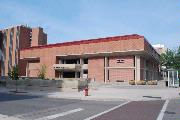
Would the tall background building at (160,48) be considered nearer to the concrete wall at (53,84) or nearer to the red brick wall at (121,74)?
the red brick wall at (121,74)

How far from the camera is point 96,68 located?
59.8 m

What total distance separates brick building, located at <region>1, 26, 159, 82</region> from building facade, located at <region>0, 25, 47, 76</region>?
43.3 ft

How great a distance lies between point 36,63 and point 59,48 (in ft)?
43.8

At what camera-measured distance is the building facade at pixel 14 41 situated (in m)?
87.6

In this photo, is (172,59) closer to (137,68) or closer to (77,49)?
(137,68)

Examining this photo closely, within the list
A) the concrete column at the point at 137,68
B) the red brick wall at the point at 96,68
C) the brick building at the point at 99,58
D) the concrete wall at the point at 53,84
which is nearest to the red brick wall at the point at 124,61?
the brick building at the point at 99,58

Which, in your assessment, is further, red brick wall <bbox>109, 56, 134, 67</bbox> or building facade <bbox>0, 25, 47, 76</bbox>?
building facade <bbox>0, 25, 47, 76</bbox>

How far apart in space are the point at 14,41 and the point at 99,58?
139ft

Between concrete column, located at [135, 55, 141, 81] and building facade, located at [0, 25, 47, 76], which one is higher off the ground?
building facade, located at [0, 25, 47, 76]

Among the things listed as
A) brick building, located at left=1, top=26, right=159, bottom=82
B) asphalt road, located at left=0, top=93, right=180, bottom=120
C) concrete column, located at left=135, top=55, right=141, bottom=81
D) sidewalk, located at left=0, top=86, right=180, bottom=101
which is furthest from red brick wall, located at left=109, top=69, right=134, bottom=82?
asphalt road, located at left=0, top=93, right=180, bottom=120

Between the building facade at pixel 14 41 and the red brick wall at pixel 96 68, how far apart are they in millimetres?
35915

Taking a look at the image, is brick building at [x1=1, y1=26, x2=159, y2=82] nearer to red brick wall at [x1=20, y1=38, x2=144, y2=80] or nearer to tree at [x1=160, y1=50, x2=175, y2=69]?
red brick wall at [x1=20, y1=38, x2=144, y2=80]

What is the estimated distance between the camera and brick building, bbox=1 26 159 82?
5328 cm

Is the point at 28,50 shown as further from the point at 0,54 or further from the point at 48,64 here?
the point at 0,54
